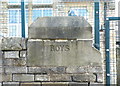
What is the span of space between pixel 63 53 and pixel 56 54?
119 mm

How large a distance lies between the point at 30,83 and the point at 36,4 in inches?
84.8

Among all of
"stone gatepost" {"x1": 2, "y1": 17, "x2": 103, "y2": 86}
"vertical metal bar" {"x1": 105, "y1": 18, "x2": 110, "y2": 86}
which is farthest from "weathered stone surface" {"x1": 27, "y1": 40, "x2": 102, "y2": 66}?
"vertical metal bar" {"x1": 105, "y1": 18, "x2": 110, "y2": 86}

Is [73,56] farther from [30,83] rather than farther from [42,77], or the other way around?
[30,83]

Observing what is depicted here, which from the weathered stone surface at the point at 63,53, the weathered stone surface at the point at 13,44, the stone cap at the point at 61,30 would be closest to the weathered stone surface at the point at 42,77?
the weathered stone surface at the point at 63,53

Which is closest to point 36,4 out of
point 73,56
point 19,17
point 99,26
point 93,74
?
point 19,17

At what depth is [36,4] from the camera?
4.93m

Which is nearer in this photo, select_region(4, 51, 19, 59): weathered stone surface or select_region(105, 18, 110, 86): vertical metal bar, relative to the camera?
select_region(4, 51, 19, 59): weathered stone surface

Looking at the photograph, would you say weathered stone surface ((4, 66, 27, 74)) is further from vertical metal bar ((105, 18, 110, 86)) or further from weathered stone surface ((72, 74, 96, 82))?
vertical metal bar ((105, 18, 110, 86))

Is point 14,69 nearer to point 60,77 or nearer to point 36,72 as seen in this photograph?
point 36,72

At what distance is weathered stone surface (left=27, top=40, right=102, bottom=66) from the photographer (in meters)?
3.40

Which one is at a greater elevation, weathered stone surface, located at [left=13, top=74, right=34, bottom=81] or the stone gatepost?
the stone gatepost

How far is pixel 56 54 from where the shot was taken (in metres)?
3.43

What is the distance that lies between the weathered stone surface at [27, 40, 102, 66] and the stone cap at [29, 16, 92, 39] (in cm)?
9

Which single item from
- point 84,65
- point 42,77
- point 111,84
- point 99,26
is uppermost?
point 99,26
